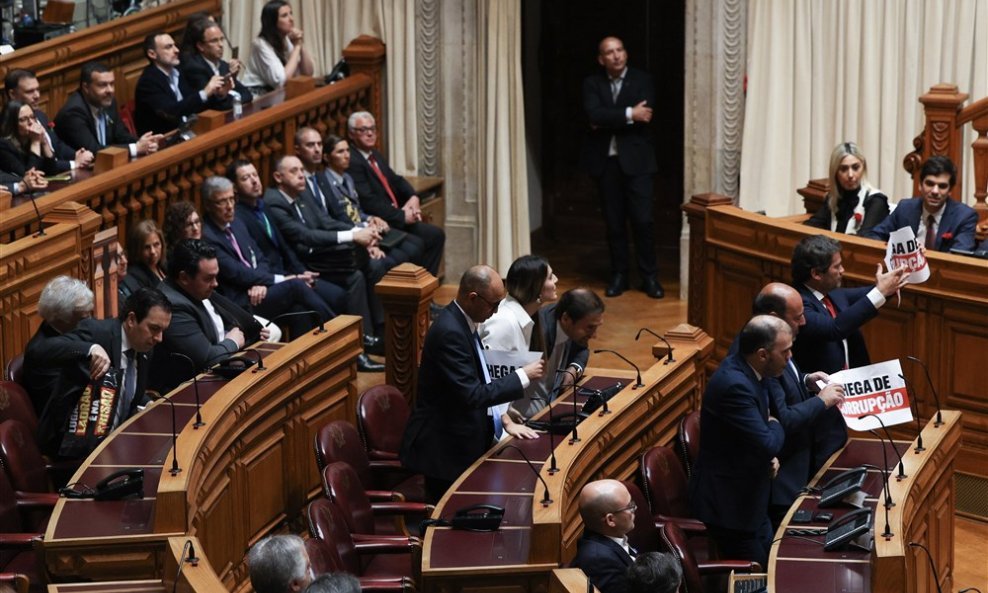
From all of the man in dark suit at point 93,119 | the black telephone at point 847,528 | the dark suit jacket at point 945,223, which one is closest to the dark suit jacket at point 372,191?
the man in dark suit at point 93,119

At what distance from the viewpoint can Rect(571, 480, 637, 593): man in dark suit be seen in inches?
222

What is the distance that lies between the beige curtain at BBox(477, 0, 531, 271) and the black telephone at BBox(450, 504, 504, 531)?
18.3 feet

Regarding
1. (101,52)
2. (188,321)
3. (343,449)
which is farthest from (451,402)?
(101,52)

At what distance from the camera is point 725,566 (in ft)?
20.7

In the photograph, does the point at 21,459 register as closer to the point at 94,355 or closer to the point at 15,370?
the point at 94,355

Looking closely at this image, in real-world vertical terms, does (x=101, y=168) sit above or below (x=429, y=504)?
above

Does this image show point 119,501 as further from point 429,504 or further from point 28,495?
point 429,504

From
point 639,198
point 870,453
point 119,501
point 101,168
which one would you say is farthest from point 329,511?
point 639,198

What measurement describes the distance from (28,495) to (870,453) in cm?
328

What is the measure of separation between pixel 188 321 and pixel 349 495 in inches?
63.1

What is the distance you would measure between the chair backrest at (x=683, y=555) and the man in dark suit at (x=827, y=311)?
1497 mm

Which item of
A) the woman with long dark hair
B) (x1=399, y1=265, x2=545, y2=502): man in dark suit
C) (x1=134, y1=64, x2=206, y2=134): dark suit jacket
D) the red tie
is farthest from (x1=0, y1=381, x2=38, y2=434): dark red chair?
the woman with long dark hair

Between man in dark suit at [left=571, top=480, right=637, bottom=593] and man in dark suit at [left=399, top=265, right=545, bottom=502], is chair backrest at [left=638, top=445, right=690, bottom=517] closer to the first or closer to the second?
man in dark suit at [left=399, top=265, right=545, bottom=502]

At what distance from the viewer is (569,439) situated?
A: 22.0 ft
